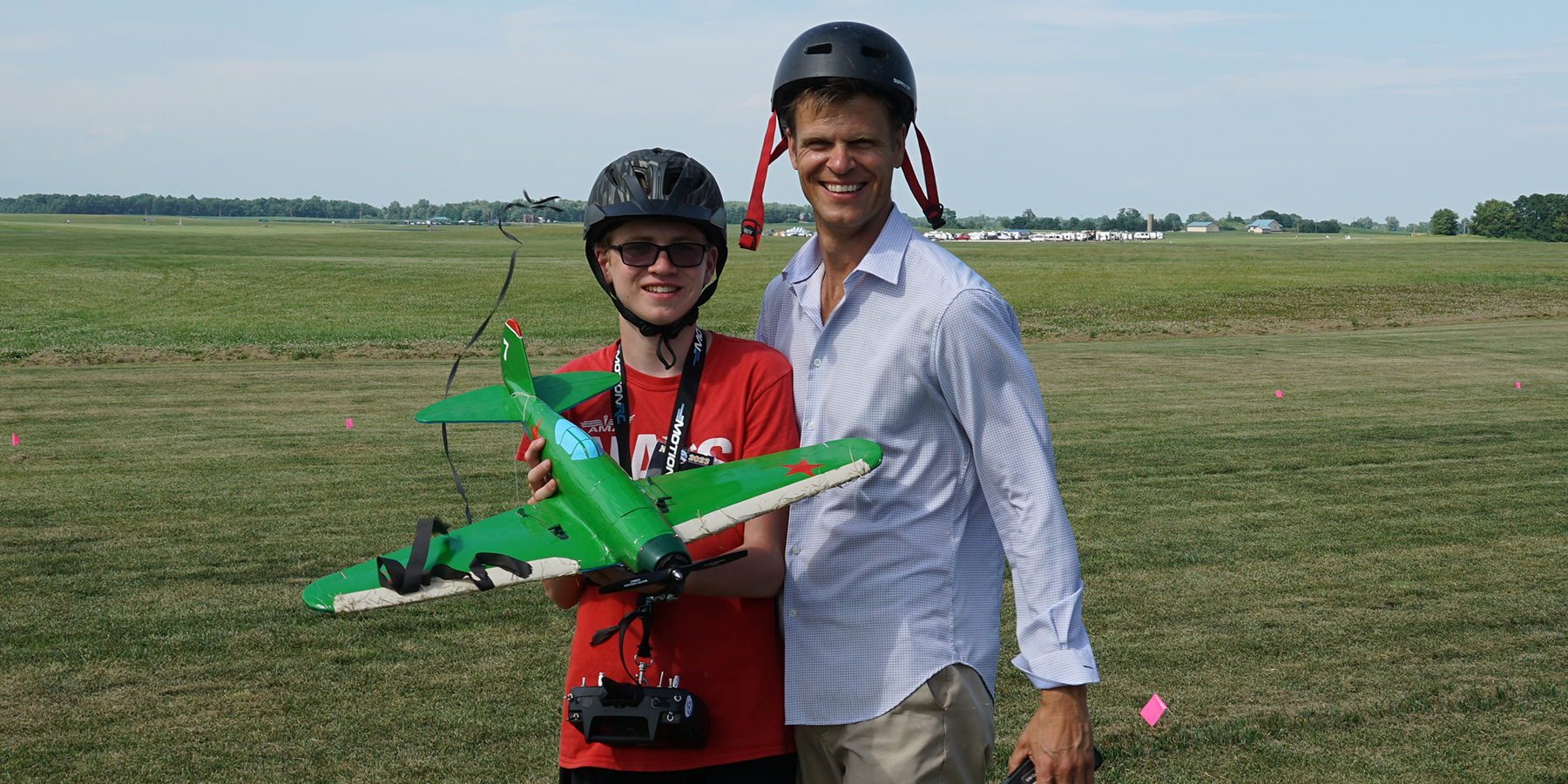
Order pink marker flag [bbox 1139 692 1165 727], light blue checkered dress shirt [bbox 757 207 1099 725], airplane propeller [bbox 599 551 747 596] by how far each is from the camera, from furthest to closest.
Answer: pink marker flag [bbox 1139 692 1165 727] < light blue checkered dress shirt [bbox 757 207 1099 725] < airplane propeller [bbox 599 551 747 596]

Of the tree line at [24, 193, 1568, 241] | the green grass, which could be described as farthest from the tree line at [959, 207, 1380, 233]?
the green grass

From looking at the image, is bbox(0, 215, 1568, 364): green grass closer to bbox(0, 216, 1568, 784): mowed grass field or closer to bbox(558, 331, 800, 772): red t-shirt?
bbox(0, 216, 1568, 784): mowed grass field

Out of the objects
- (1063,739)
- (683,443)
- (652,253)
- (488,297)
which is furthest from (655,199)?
(488,297)

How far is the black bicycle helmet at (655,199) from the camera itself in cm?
298

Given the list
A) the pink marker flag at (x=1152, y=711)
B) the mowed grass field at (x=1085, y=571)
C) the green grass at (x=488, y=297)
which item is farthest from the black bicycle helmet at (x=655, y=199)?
the green grass at (x=488, y=297)

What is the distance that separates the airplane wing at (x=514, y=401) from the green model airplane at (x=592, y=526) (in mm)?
94

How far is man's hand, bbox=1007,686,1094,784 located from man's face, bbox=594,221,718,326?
53.0 inches

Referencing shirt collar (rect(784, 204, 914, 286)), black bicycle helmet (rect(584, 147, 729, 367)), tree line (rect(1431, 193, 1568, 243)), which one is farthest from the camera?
tree line (rect(1431, 193, 1568, 243))

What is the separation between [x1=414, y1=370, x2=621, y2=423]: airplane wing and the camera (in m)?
3.03

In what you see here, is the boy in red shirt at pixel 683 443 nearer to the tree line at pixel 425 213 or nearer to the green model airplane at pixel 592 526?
the green model airplane at pixel 592 526

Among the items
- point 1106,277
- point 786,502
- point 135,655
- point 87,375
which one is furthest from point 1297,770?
point 1106,277

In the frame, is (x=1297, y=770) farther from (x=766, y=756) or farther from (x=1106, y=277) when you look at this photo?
(x=1106, y=277)

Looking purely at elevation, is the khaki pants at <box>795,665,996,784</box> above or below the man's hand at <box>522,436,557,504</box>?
below

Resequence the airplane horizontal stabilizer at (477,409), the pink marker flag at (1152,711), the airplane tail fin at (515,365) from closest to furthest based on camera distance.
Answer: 1. the airplane tail fin at (515,365)
2. the airplane horizontal stabilizer at (477,409)
3. the pink marker flag at (1152,711)
